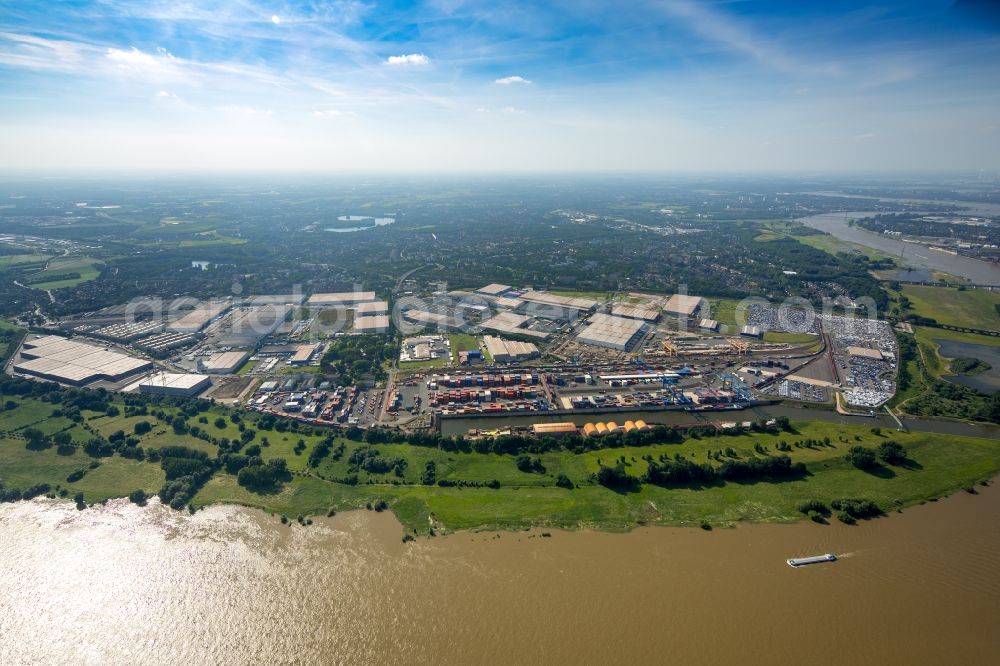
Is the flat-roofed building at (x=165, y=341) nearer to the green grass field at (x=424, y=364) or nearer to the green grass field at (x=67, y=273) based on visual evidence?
the green grass field at (x=424, y=364)

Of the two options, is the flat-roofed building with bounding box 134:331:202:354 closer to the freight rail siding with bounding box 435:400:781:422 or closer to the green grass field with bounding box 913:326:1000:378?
the freight rail siding with bounding box 435:400:781:422

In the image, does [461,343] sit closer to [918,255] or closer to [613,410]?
[613,410]

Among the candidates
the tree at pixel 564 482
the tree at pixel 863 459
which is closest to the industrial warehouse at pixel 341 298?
the tree at pixel 564 482

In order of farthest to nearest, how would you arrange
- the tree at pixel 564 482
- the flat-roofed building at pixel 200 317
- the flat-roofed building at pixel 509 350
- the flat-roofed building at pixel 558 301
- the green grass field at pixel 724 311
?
the flat-roofed building at pixel 558 301 → the green grass field at pixel 724 311 → the flat-roofed building at pixel 200 317 → the flat-roofed building at pixel 509 350 → the tree at pixel 564 482

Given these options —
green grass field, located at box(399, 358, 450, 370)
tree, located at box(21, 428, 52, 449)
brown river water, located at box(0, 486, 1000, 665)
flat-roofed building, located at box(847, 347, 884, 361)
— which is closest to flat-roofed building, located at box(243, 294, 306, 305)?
green grass field, located at box(399, 358, 450, 370)

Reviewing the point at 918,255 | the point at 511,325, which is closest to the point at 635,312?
the point at 511,325

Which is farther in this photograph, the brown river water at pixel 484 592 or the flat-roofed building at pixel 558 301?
the flat-roofed building at pixel 558 301

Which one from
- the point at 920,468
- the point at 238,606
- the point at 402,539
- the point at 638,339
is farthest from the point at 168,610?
the point at 638,339
